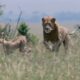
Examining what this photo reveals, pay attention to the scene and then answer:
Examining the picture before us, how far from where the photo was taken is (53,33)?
35.1ft

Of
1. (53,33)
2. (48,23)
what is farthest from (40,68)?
(53,33)

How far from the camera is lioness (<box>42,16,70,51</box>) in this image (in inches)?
401

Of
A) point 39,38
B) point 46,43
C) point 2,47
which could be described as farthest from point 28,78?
point 39,38

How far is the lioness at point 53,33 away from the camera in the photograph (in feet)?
33.5

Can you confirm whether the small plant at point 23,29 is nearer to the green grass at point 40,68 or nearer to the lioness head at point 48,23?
the lioness head at point 48,23

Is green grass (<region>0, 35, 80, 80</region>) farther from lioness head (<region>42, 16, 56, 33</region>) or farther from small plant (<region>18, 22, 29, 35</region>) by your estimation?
small plant (<region>18, 22, 29, 35</region>)

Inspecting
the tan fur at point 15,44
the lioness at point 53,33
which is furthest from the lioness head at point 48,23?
the tan fur at point 15,44

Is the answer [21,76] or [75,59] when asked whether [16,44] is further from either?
[21,76]

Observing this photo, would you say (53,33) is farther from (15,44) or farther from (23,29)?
(15,44)

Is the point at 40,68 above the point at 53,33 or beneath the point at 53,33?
above

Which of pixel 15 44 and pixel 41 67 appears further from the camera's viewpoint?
pixel 15 44

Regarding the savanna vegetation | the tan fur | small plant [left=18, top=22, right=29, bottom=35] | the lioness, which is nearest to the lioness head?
the lioness

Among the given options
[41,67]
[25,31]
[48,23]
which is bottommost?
[25,31]

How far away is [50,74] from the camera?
594 centimetres
